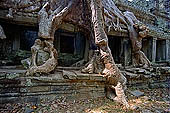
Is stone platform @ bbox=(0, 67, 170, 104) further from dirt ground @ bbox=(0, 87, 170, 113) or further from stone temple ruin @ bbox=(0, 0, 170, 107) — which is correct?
dirt ground @ bbox=(0, 87, 170, 113)

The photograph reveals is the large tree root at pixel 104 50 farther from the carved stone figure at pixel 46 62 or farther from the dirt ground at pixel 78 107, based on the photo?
the carved stone figure at pixel 46 62

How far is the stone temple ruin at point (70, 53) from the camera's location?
3.31 meters

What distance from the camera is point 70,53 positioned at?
27.0 ft

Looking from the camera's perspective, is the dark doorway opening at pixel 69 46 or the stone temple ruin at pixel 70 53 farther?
the dark doorway opening at pixel 69 46

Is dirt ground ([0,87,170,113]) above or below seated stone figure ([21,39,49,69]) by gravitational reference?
below

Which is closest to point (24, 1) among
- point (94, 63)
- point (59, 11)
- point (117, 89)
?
point (59, 11)

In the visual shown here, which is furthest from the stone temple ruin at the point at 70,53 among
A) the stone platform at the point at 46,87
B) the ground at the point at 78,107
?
the ground at the point at 78,107

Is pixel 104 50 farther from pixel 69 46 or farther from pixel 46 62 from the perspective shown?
pixel 69 46

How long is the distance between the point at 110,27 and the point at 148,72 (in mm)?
2762

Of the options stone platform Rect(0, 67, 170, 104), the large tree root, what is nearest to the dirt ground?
stone platform Rect(0, 67, 170, 104)

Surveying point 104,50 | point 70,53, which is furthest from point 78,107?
point 70,53

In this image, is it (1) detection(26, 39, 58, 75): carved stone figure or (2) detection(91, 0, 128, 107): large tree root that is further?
(2) detection(91, 0, 128, 107): large tree root

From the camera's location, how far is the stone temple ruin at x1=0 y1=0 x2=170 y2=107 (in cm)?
331

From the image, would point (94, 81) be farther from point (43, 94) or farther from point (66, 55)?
point (66, 55)
